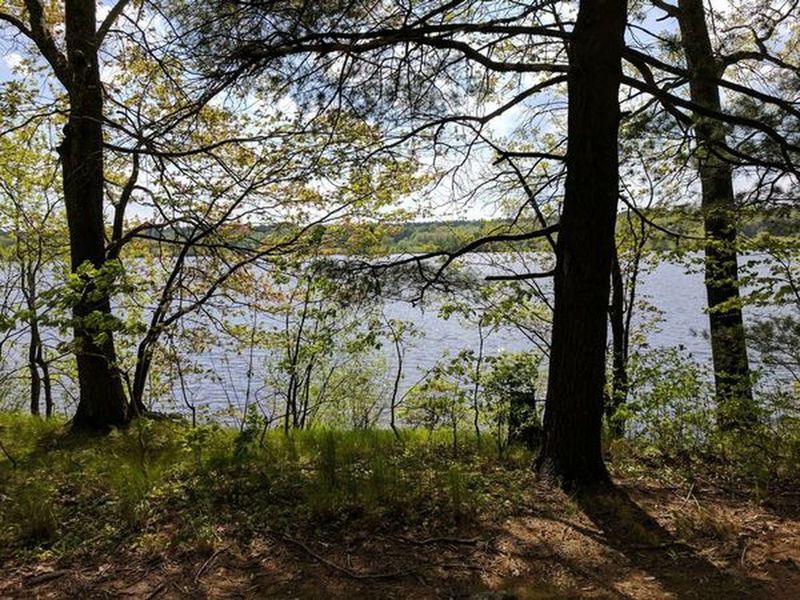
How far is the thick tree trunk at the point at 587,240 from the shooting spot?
3.61 metres

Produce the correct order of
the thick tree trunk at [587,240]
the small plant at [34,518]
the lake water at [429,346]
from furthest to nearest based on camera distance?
the lake water at [429,346], the thick tree trunk at [587,240], the small plant at [34,518]

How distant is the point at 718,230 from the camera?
5.91 m

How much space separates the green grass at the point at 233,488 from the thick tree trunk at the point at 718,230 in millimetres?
1947

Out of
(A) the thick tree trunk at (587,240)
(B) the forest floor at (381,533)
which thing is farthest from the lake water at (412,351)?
(A) the thick tree trunk at (587,240)

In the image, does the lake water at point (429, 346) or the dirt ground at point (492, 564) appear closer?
the dirt ground at point (492, 564)

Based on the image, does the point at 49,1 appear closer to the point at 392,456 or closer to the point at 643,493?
the point at 392,456

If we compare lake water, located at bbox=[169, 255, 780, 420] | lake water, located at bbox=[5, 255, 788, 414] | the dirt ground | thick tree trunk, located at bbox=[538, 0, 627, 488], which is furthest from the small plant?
lake water, located at bbox=[169, 255, 780, 420]

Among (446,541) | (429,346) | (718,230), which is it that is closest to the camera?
(446,541)

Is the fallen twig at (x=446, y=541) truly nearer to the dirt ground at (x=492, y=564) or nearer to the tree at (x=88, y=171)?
the dirt ground at (x=492, y=564)

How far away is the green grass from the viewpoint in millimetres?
3260

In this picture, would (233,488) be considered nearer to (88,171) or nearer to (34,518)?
(34,518)

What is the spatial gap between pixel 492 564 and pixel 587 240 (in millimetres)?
2053

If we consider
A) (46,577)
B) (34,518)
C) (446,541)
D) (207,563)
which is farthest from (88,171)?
(446,541)

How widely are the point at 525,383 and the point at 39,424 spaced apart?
201 inches
